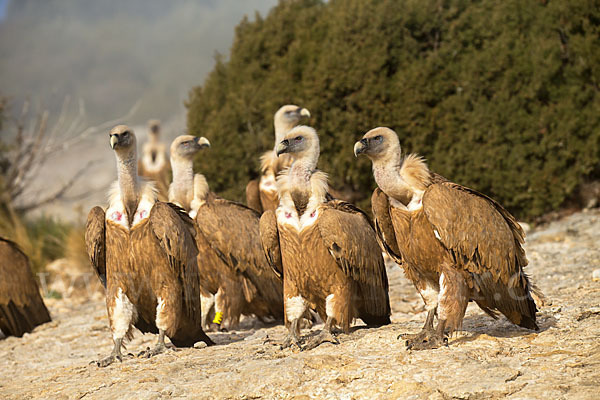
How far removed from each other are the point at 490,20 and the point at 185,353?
23.2 ft

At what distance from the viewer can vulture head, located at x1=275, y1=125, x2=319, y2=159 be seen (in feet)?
18.7

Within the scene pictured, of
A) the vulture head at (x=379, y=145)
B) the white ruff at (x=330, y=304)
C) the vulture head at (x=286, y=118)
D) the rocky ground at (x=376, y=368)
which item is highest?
the vulture head at (x=286, y=118)

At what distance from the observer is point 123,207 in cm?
557

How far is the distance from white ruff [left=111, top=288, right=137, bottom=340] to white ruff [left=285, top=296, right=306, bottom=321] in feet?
4.14

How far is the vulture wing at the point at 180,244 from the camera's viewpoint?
17.7 ft

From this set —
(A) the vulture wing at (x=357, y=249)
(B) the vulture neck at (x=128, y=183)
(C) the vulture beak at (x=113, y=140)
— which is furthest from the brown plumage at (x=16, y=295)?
(A) the vulture wing at (x=357, y=249)

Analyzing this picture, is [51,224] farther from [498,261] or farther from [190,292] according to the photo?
[498,261]

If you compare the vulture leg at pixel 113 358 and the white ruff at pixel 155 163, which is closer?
the vulture leg at pixel 113 358

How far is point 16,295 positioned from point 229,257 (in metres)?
2.96

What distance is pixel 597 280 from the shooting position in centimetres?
659

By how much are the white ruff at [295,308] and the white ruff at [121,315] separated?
1262mm

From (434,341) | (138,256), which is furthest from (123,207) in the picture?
(434,341)

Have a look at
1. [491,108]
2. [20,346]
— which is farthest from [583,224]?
[20,346]

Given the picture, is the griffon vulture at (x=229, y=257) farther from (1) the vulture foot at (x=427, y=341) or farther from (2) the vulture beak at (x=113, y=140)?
(1) the vulture foot at (x=427, y=341)
